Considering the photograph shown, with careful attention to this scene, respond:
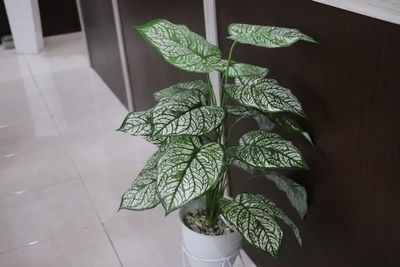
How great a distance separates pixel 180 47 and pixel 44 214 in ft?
4.64

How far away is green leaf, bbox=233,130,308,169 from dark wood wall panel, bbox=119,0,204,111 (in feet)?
2.25

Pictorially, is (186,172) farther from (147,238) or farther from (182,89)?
(147,238)

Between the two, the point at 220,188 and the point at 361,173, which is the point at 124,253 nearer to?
the point at 220,188

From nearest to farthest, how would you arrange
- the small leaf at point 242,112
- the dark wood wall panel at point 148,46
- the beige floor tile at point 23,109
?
the small leaf at point 242,112 → the dark wood wall panel at point 148,46 → the beige floor tile at point 23,109

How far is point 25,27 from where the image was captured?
4.37 m

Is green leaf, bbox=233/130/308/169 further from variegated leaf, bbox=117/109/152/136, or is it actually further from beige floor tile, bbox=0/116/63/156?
beige floor tile, bbox=0/116/63/156

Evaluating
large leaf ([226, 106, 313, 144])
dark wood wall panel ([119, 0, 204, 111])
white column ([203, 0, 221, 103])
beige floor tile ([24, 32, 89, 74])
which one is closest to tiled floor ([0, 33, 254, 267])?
beige floor tile ([24, 32, 89, 74])

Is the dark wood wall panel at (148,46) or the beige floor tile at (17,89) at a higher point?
the dark wood wall panel at (148,46)

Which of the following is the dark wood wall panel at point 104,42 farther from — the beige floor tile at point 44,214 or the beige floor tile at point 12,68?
the beige floor tile at point 44,214

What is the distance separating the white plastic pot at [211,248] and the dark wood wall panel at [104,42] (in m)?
1.81

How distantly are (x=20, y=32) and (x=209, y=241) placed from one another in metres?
3.44

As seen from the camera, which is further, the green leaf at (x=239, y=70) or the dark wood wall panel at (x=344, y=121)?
the green leaf at (x=239, y=70)

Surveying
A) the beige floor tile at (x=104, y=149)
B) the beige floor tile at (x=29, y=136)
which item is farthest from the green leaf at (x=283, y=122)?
the beige floor tile at (x=29, y=136)

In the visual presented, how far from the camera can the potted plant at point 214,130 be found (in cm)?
119
